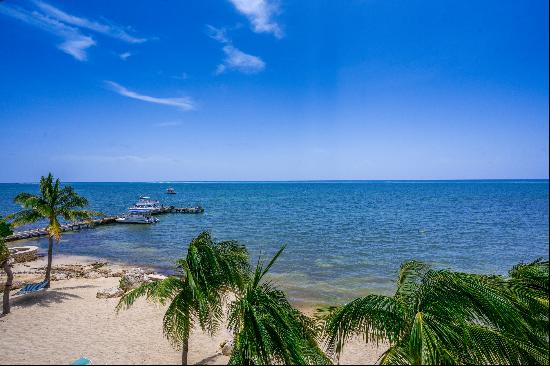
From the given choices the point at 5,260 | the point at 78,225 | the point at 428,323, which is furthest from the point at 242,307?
the point at 78,225

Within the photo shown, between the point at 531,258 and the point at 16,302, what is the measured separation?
1712 inches

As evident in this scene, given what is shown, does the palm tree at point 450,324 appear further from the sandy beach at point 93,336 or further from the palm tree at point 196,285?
the sandy beach at point 93,336

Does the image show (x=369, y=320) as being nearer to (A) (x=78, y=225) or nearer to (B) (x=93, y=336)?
(B) (x=93, y=336)

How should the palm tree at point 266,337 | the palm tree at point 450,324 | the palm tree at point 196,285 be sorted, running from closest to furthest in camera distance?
the palm tree at point 450,324 → the palm tree at point 266,337 → the palm tree at point 196,285

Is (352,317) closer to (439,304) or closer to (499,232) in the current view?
(439,304)

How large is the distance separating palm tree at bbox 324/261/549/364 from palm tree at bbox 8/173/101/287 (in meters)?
20.0

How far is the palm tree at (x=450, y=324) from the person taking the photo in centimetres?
535

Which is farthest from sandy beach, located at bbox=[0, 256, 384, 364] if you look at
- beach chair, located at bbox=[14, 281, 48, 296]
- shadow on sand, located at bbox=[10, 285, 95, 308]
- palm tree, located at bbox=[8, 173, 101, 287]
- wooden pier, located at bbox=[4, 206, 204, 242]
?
wooden pier, located at bbox=[4, 206, 204, 242]

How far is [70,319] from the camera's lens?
16.8m

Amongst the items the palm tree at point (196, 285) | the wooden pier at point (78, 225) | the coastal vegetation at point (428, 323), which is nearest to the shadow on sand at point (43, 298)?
the palm tree at point (196, 285)

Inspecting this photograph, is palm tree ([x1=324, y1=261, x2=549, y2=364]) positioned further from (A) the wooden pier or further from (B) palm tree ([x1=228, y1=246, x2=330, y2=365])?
(A) the wooden pier

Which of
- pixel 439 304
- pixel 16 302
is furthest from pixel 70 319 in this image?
pixel 439 304

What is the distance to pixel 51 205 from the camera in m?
20.7

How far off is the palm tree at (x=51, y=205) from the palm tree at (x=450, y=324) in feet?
65.5
